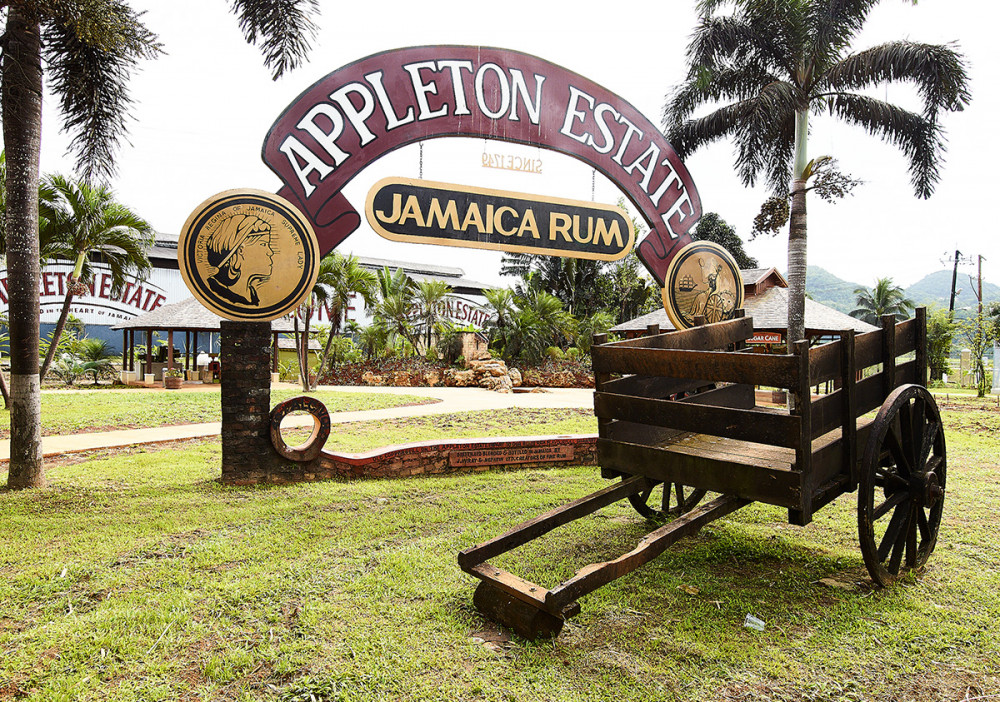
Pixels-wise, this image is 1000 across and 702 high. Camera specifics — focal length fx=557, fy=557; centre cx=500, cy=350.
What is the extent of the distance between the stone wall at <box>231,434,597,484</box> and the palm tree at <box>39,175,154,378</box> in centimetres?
1180

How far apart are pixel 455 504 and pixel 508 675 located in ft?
8.95

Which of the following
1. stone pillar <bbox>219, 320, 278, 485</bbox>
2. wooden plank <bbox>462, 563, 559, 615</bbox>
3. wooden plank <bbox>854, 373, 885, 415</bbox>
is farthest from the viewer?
stone pillar <bbox>219, 320, 278, 485</bbox>

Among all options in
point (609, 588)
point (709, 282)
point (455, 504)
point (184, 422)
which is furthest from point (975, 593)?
point (184, 422)

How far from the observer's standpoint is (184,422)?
10.1m

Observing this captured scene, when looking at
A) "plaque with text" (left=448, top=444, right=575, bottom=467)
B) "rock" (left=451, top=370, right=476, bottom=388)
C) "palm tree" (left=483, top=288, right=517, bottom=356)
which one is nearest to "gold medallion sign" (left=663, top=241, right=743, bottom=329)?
"plaque with text" (left=448, top=444, right=575, bottom=467)

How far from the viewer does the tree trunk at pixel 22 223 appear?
17.4 feet

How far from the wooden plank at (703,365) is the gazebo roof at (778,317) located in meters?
13.2

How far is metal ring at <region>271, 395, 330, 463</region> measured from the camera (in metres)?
5.77

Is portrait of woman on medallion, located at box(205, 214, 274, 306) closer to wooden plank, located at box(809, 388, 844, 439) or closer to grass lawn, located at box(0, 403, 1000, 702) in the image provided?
grass lawn, located at box(0, 403, 1000, 702)

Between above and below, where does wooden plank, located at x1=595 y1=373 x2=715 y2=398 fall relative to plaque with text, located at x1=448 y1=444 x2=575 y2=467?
above

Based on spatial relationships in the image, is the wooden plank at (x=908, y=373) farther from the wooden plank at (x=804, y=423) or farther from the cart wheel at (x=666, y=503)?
the cart wheel at (x=666, y=503)

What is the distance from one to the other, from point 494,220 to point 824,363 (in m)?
4.18

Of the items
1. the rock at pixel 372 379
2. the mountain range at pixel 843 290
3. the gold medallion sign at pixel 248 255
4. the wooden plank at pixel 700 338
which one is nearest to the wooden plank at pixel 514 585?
the wooden plank at pixel 700 338

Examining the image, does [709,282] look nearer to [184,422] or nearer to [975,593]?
[975,593]
